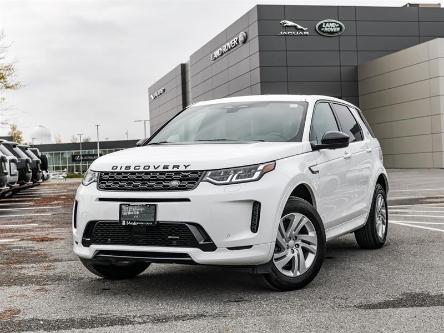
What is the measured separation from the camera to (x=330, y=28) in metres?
44.2

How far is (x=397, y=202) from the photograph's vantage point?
14766 millimetres

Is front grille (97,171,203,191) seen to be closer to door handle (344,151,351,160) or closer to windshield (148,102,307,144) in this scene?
windshield (148,102,307,144)

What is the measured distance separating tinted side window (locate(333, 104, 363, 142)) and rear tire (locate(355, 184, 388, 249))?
756 mm

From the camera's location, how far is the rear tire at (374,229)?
7488 mm

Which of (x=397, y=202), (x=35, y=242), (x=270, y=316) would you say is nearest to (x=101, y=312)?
(x=270, y=316)

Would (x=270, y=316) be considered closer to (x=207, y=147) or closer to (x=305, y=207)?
(x=305, y=207)

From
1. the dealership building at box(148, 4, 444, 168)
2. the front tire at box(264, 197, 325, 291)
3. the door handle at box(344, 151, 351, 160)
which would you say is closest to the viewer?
the front tire at box(264, 197, 325, 291)

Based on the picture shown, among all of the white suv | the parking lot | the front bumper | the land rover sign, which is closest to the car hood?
the white suv

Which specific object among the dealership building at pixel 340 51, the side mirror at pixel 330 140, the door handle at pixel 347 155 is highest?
the dealership building at pixel 340 51

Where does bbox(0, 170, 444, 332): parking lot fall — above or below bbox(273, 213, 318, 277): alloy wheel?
below

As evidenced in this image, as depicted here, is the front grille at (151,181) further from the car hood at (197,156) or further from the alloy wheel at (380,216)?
the alloy wheel at (380,216)

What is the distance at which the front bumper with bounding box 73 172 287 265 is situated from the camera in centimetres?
483

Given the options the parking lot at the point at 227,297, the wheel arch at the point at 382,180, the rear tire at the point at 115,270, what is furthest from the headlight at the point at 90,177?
the wheel arch at the point at 382,180

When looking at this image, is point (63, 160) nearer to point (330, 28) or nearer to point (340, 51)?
point (340, 51)
